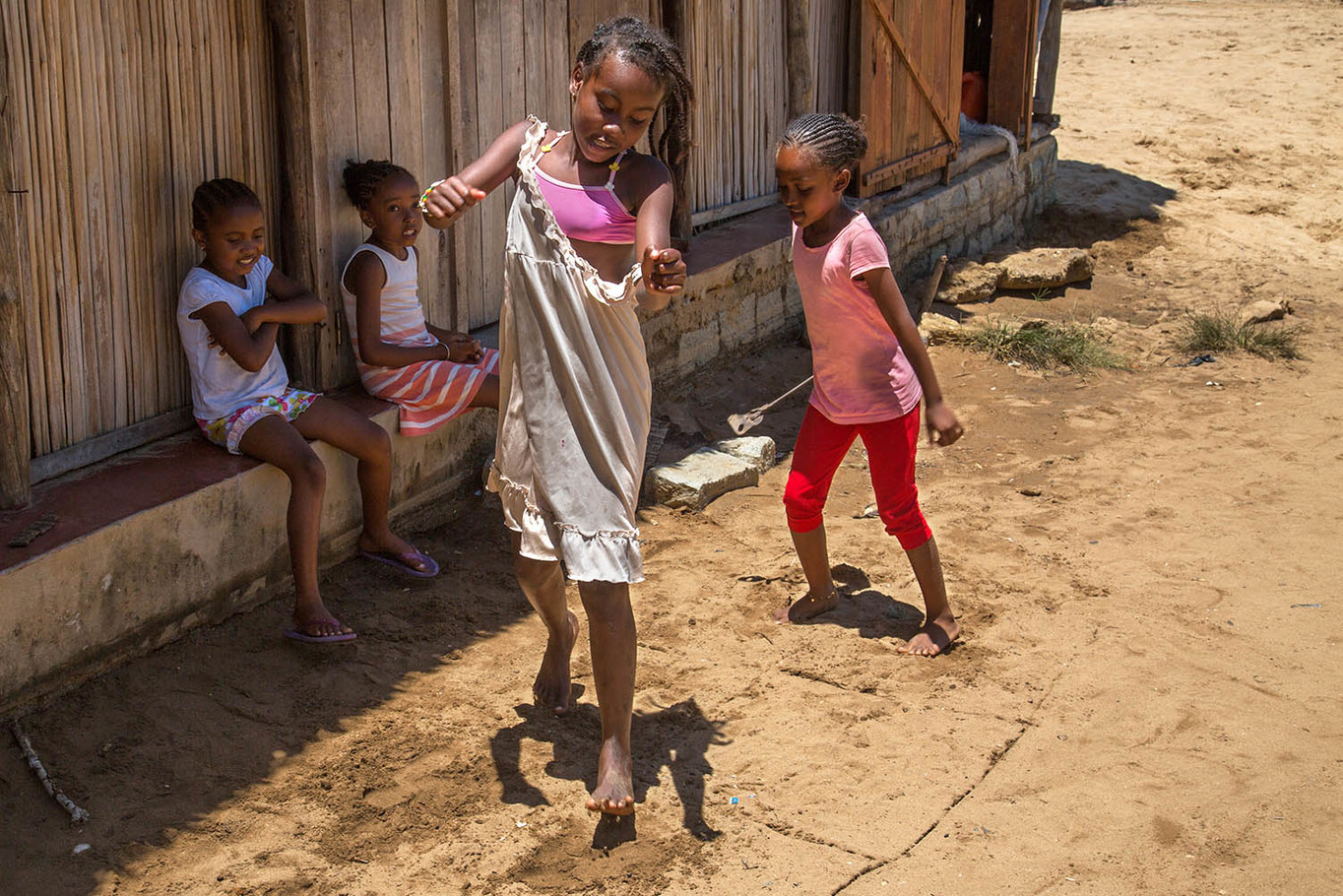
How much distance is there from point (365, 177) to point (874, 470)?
6.56 feet

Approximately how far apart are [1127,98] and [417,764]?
13.3 metres

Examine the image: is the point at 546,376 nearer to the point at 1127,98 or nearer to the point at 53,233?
the point at 53,233

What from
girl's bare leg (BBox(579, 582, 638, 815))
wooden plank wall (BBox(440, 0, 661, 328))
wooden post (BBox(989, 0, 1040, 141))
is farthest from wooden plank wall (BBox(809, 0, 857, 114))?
girl's bare leg (BBox(579, 582, 638, 815))

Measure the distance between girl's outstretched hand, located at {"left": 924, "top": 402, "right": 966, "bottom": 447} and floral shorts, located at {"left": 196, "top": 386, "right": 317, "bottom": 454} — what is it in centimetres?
195

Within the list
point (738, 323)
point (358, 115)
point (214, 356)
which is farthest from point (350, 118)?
point (738, 323)

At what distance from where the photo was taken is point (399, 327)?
4.54 meters

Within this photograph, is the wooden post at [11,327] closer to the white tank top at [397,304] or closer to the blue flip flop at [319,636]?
the blue flip flop at [319,636]

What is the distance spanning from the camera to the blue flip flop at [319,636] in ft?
12.3

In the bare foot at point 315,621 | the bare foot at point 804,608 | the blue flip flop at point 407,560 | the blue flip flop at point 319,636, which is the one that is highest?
the bare foot at point 315,621

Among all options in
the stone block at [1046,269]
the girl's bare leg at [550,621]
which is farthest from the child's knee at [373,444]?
the stone block at [1046,269]

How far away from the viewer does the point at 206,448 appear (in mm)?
3928

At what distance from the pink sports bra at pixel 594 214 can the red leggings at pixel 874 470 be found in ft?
4.38

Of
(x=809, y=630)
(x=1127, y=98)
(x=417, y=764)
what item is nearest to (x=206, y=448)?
(x=417, y=764)

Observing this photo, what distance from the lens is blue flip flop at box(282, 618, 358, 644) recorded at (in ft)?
12.3
